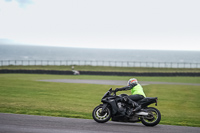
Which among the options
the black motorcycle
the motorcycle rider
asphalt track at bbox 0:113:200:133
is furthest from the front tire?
the motorcycle rider

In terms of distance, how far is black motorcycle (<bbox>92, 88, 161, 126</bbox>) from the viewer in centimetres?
916

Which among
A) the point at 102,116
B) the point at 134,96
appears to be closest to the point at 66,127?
the point at 102,116

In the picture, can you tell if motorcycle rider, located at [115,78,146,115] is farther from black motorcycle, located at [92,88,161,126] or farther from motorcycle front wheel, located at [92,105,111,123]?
motorcycle front wheel, located at [92,105,111,123]

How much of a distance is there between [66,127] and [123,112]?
2041 millimetres

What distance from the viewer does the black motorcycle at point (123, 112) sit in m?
9.16

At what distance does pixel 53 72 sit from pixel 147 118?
117 feet

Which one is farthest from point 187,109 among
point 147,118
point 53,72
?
point 53,72

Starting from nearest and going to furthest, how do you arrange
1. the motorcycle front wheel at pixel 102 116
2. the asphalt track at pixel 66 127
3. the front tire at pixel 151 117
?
1. the asphalt track at pixel 66 127
2. the front tire at pixel 151 117
3. the motorcycle front wheel at pixel 102 116

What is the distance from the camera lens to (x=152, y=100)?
9.14 metres

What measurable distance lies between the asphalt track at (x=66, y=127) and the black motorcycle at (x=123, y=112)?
207 millimetres

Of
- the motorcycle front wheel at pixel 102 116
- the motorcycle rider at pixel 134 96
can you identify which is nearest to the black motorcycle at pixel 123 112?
the motorcycle front wheel at pixel 102 116

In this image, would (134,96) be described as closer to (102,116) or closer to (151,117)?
(151,117)

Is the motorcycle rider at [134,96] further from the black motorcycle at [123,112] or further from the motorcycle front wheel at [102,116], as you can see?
the motorcycle front wheel at [102,116]

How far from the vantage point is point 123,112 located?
923 centimetres
